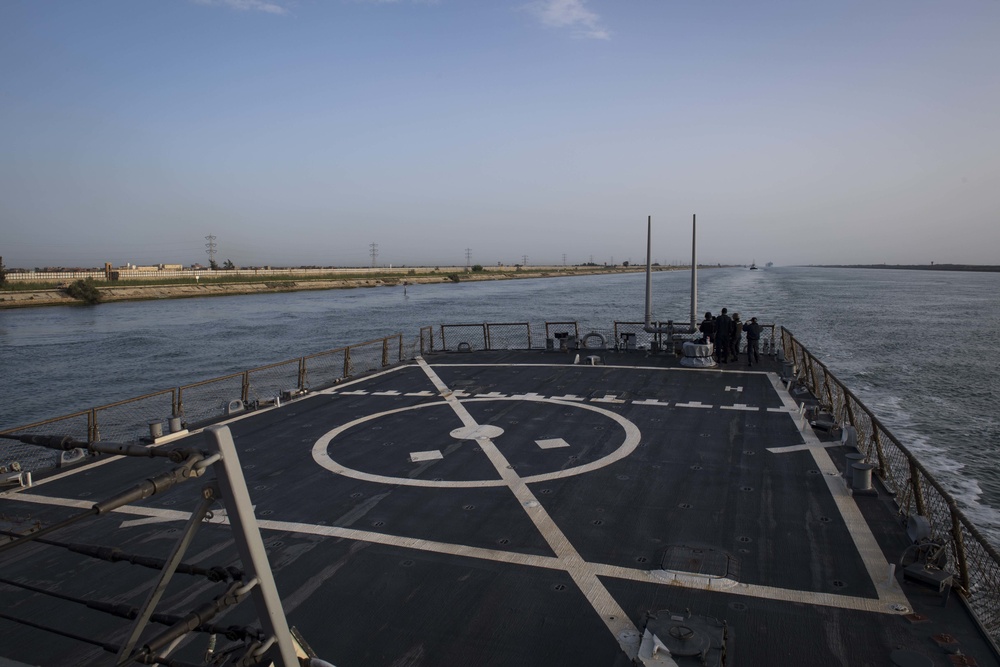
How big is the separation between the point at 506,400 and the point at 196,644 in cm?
1150

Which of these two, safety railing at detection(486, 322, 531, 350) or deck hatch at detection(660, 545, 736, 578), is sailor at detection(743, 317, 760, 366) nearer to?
deck hatch at detection(660, 545, 736, 578)

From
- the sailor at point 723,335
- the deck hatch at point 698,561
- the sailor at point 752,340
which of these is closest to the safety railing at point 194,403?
the deck hatch at point 698,561

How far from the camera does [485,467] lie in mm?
11789

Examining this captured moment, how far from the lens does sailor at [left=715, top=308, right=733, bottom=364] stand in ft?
72.0

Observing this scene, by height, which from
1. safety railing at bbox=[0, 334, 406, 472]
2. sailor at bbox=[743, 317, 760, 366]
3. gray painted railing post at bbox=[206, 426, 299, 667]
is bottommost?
safety railing at bbox=[0, 334, 406, 472]

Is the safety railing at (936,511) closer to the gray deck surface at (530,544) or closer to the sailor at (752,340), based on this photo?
the gray deck surface at (530,544)

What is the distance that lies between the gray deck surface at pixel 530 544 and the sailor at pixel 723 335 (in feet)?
24.0

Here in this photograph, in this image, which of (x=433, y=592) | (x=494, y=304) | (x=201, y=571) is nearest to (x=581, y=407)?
(x=433, y=592)

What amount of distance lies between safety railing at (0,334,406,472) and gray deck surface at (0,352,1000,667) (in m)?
A: 2.34

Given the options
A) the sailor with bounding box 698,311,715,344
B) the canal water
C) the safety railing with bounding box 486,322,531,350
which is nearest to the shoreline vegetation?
the canal water

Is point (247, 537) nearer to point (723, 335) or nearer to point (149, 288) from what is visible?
point (723, 335)

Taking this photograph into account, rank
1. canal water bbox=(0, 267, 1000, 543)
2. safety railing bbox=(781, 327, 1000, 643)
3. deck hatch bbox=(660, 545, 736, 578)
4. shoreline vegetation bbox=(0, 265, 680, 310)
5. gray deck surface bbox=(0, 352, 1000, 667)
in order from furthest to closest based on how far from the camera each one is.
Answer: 1. shoreline vegetation bbox=(0, 265, 680, 310)
2. canal water bbox=(0, 267, 1000, 543)
3. deck hatch bbox=(660, 545, 736, 578)
4. safety railing bbox=(781, 327, 1000, 643)
5. gray deck surface bbox=(0, 352, 1000, 667)

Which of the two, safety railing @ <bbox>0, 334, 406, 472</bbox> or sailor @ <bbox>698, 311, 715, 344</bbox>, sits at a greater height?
sailor @ <bbox>698, 311, 715, 344</bbox>

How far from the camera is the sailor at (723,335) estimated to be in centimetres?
2194
